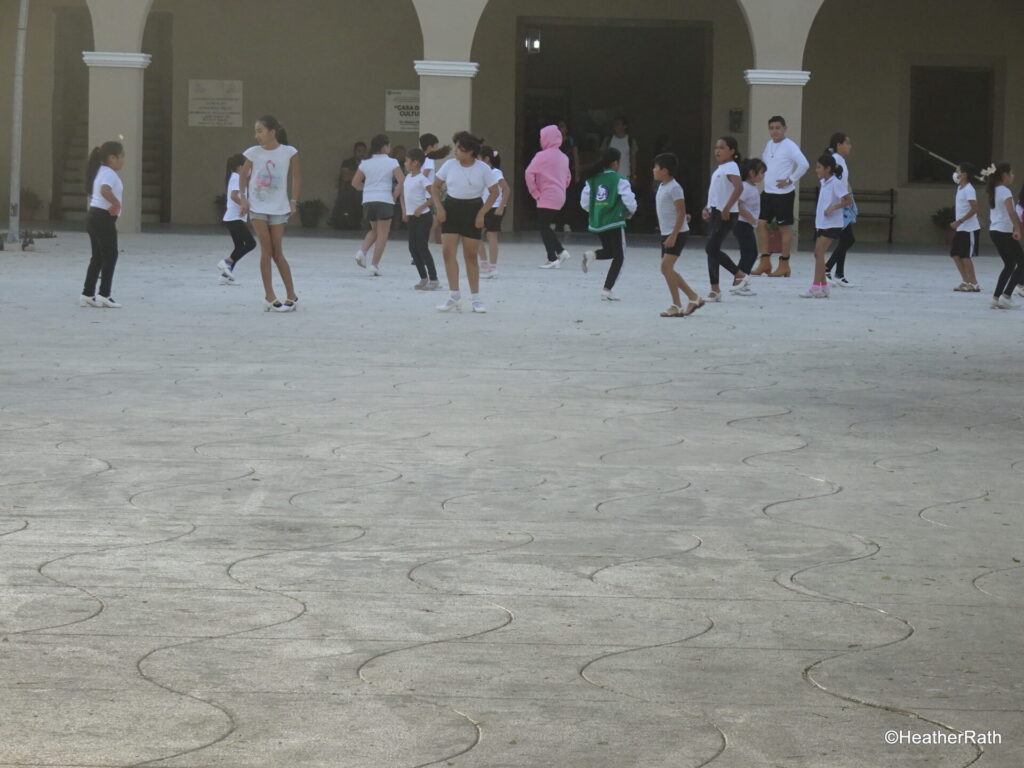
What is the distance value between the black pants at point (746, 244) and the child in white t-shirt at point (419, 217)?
2.73 metres

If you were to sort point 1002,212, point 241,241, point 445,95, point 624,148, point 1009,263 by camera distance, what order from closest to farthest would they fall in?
1. point 1009,263
2. point 1002,212
3. point 241,241
4. point 445,95
5. point 624,148

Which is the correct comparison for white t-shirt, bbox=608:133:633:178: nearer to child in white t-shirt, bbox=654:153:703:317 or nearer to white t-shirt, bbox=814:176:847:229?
white t-shirt, bbox=814:176:847:229

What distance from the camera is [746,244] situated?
15.4 m

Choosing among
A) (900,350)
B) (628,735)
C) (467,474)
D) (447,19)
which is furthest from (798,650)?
(447,19)

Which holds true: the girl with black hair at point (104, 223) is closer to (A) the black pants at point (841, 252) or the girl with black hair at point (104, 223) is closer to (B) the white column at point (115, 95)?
(A) the black pants at point (841, 252)

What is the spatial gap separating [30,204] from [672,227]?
15.0 meters

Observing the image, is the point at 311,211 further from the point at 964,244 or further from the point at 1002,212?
the point at 1002,212

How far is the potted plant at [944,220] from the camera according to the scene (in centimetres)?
2450

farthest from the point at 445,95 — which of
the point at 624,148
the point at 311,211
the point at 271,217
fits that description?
the point at 271,217

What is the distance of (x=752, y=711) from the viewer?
128 inches

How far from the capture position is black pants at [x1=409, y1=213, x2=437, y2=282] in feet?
47.3

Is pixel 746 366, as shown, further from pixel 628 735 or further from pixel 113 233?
pixel 628 735

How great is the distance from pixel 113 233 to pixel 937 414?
6.42 meters

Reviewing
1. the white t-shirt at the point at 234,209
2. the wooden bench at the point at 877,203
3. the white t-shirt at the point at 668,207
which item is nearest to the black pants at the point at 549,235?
the white t-shirt at the point at 234,209
